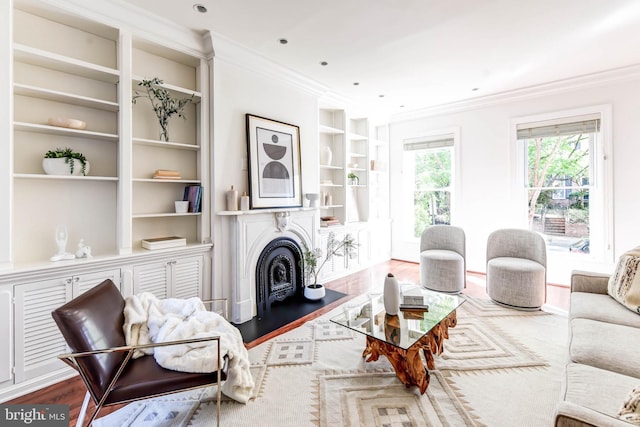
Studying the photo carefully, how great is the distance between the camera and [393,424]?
1.67 meters

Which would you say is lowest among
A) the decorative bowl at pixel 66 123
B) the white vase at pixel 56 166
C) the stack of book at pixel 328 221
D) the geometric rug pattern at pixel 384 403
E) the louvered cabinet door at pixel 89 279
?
the geometric rug pattern at pixel 384 403

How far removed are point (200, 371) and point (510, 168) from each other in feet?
15.7

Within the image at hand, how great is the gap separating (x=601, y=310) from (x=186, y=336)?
277 cm

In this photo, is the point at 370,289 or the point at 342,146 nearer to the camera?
the point at 370,289

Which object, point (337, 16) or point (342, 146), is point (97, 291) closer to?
point (337, 16)

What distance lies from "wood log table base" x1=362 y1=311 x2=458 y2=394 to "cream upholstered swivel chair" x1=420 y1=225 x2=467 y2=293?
1715 millimetres

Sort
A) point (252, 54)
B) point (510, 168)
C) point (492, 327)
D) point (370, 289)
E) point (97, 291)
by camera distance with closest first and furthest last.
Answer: point (97, 291) → point (492, 327) → point (252, 54) → point (370, 289) → point (510, 168)

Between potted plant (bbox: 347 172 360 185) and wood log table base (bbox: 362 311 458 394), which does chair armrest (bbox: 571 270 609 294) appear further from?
potted plant (bbox: 347 172 360 185)

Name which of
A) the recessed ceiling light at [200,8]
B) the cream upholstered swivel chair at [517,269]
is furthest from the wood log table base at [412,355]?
the recessed ceiling light at [200,8]

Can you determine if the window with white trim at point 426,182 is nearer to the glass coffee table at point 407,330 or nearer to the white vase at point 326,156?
the white vase at point 326,156

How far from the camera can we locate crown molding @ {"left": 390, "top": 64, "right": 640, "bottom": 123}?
3658mm

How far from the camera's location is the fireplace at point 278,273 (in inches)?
129

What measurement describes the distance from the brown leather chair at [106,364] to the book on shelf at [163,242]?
97 cm

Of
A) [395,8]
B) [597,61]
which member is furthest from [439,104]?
[395,8]
